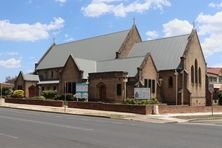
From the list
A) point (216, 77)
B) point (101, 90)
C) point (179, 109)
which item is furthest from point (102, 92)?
point (216, 77)

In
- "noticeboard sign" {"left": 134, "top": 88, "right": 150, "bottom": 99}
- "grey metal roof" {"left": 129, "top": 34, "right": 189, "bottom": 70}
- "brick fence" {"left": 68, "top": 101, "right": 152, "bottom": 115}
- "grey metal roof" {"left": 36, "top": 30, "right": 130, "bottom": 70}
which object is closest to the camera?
"brick fence" {"left": 68, "top": 101, "right": 152, "bottom": 115}

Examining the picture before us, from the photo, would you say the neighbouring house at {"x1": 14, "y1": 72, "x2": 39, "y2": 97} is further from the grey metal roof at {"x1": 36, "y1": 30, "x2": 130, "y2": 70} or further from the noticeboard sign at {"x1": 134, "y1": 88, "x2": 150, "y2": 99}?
the noticeboard sign at {"x1": 134, "y1": 88, "x2": 150, "y2": 99}

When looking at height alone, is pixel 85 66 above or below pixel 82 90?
above

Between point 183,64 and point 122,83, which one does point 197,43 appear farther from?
point 122,83

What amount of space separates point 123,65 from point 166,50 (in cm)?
823

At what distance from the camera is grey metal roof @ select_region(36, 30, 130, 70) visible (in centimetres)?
6619

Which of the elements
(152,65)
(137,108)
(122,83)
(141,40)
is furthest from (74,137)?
(141,40)

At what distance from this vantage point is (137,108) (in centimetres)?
3756

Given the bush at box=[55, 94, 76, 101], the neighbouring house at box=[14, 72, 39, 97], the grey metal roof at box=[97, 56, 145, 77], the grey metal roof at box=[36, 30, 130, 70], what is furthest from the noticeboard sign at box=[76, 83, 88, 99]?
the neighbouring house at box=[14, 72, 39, 97]

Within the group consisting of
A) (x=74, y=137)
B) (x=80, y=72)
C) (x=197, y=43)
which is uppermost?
(x=197, y=43)

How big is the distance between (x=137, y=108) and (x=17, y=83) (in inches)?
1714

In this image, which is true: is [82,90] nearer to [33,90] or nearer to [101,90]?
[101,90]

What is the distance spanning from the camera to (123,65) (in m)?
56.2

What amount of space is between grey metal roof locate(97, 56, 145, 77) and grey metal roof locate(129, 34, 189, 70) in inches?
198
